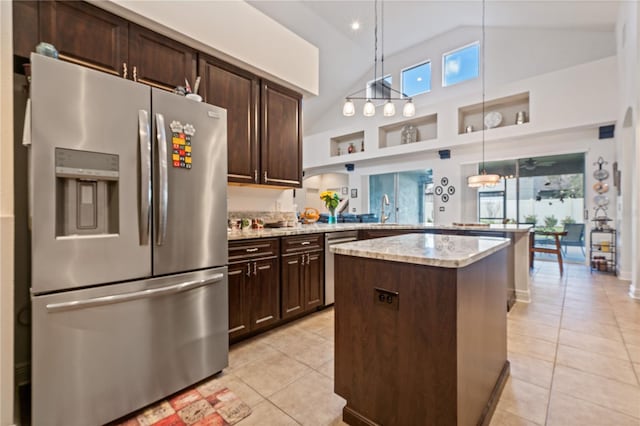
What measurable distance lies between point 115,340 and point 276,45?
113 inches

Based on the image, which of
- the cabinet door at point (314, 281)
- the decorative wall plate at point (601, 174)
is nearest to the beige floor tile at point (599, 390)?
the cabinet door at point (314, 281)

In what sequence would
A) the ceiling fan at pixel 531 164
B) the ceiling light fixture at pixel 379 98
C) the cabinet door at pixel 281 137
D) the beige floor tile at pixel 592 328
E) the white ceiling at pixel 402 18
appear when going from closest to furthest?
1. the beige floor tile at pixel 592 328
2. the cabinet door at pixel 281 137
3. the ceiling light fixture at pixel 379 98
4. the white ceiling at pixel 402 18
5. the ceiling fan at pixel 531 164

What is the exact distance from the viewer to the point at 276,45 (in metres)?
2.94

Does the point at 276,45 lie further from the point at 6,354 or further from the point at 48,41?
the point at 6,354

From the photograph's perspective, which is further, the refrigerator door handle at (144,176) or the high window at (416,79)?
the high window at (416,79)

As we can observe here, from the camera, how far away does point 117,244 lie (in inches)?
57.4

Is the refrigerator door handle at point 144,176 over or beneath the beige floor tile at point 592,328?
over

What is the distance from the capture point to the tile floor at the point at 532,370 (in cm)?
153

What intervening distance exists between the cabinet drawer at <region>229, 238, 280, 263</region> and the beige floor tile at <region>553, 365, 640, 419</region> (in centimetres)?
215

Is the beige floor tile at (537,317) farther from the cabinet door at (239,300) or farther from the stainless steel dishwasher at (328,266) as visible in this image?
the cabinet door at (239,300)

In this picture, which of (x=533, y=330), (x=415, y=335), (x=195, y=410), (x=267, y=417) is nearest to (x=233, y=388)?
(x=195, y=410)

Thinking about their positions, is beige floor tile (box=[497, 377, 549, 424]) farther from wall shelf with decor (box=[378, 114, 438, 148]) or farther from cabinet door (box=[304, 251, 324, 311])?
wall shelf with decor (box=[378, 114, 438, 148])

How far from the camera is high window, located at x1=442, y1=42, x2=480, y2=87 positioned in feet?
21.6

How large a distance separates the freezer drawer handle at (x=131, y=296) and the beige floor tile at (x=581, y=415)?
80.0 inches
